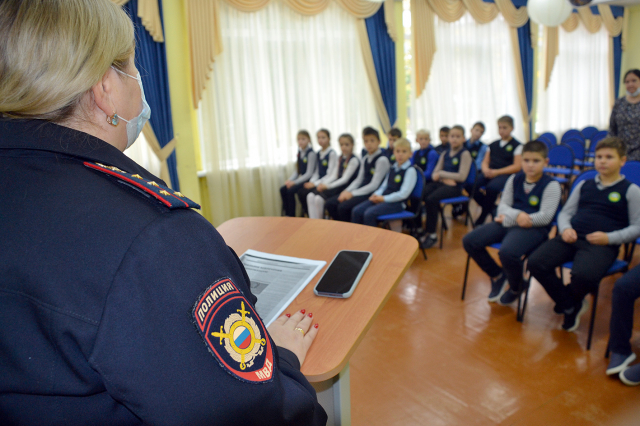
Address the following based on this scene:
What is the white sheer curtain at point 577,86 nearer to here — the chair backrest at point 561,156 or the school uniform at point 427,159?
the chair backrest at point 561,156

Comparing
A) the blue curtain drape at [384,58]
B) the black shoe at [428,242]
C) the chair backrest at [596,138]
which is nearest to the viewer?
the black shoe at [428,242]

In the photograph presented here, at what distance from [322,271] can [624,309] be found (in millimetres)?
1790

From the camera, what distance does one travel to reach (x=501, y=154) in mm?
4660

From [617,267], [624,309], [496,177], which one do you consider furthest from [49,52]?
[496,177]

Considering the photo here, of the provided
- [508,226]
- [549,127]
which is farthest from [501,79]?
[508,226]

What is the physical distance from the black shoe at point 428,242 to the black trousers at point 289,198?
5.45 ft

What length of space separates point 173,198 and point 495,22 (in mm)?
7682

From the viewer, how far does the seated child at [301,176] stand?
5145mm

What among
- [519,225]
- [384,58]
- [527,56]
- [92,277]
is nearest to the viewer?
[92,277]

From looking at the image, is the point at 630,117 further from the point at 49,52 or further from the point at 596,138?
the point at 49,52

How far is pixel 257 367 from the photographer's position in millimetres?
543

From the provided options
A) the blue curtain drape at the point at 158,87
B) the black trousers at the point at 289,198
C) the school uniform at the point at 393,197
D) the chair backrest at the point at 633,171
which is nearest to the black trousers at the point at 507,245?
the chair backrest at the point at 633,171

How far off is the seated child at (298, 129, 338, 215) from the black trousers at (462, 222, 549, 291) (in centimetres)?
230

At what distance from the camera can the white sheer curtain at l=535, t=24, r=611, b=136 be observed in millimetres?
7898
